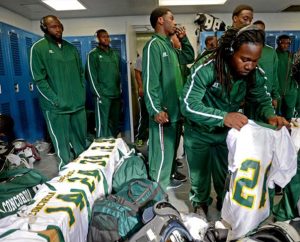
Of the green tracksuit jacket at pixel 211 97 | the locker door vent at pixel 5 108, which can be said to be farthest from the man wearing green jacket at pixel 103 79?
the green tracksuit jacket at pixel 211 97

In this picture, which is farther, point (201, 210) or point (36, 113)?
point (36, 113)

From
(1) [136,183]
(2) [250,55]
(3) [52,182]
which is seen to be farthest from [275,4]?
(3) [52,182]

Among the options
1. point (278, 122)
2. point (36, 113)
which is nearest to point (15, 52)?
point (36, 113)

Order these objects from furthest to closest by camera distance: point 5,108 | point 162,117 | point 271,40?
point 271,40 < point 5,108 < point 162,117

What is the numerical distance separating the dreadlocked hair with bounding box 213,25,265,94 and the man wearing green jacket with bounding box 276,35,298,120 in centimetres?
201

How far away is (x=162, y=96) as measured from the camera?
6.63 ft

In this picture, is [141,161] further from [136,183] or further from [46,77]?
[46,77]

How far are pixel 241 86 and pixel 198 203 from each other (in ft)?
2.82

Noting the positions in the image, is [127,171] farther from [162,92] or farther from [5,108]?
[5,108]

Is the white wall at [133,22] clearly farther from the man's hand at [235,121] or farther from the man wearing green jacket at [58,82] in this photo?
the man's hand at [235,121]

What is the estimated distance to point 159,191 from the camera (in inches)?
72.6

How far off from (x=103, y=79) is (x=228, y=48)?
254 cm

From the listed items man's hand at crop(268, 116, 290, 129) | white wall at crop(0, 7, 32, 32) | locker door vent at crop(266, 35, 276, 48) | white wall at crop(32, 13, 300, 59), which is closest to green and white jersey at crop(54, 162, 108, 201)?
man's hand at crop(268, 116, 290, 129)

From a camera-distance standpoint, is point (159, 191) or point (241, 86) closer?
point (241, 86)
